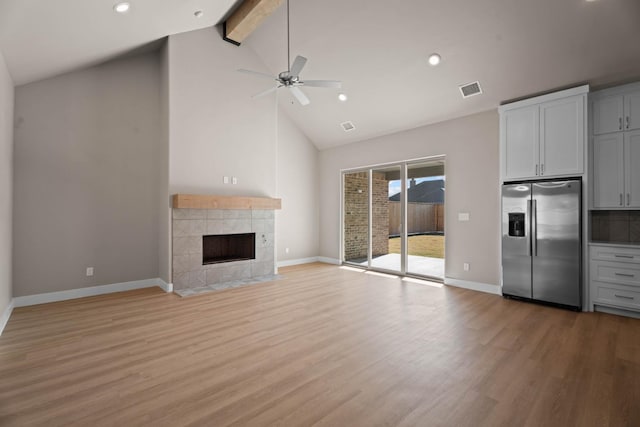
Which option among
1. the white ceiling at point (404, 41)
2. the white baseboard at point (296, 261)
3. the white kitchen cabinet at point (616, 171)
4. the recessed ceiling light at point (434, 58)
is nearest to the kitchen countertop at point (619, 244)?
the white kitchen cabinet at point (616, 171)

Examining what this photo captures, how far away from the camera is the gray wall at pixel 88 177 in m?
4.11

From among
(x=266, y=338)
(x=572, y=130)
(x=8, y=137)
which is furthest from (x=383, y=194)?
(x=8, y=137)

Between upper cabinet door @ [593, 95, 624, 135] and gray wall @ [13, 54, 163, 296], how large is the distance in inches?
258

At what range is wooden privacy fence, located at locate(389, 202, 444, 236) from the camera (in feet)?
18.3

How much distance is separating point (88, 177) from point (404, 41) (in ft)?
16.6

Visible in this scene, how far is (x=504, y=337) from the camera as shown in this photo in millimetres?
3090

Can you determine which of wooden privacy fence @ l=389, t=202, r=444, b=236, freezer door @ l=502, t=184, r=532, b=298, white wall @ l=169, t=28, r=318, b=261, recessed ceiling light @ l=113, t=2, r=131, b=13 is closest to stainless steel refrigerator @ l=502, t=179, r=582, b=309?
freezer door @ l=502, t=184, r=532, b=298

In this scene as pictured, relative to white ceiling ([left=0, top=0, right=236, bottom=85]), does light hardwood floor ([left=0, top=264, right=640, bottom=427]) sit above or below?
below

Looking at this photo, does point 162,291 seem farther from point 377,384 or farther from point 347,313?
point 377,384

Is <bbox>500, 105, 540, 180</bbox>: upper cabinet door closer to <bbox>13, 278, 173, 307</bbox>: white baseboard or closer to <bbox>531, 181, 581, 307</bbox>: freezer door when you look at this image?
<bbox>531, 181, 581, 307</bbox>: freezer door

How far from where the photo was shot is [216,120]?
17.5 feet

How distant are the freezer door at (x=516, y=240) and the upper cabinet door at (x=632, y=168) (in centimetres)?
102

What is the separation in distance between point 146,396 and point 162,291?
9.98ft

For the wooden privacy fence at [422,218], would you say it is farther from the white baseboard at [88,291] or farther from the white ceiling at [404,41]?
the white baseboard at [88,291]
